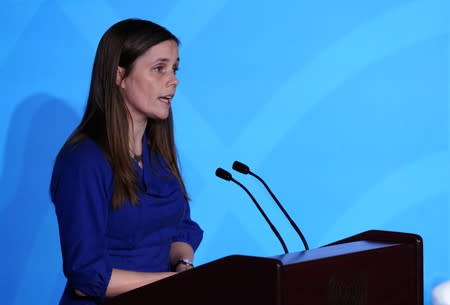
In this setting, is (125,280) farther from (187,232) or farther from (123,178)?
(187,232)

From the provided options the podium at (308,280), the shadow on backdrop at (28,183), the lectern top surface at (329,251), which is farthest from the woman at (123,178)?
the shadow on backdrop at (28,183)

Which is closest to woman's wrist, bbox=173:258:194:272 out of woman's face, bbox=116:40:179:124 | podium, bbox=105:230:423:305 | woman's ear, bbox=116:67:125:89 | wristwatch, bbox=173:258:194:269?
wristwatch, bbox=173:258:194:269

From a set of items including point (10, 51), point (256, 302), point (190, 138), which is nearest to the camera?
point (256, 302)

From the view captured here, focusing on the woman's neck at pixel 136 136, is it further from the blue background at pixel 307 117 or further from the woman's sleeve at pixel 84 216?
the blue background at pixel 307 117

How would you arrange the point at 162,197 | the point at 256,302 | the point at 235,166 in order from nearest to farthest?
the point at 256,302
the point at 235,166
the point at 162,197

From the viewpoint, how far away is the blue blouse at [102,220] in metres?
2.21

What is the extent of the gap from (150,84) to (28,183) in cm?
105

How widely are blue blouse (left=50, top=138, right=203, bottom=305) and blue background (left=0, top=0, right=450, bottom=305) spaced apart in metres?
0.95

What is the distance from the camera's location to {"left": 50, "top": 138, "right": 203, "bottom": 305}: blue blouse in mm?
2215

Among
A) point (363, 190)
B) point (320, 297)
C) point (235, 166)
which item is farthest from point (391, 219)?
point (320, 297)

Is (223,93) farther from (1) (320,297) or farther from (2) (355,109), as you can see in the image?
(1) (320,297)

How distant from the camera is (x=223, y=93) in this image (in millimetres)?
3557

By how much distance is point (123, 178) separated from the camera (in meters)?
2.36

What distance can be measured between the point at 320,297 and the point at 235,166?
69cm
